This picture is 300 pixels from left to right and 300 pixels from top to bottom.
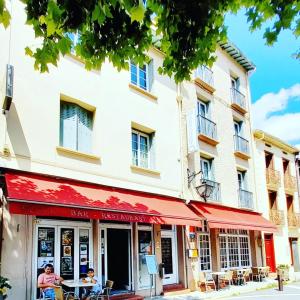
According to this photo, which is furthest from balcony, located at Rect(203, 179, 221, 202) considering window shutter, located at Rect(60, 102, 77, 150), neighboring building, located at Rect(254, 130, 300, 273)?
window shutter, located at Rect(60, 102, 77, 150)

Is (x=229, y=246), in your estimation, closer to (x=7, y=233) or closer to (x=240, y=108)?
(x=240, y=108)

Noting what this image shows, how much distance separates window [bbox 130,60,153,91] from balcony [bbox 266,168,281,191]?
12051 mm

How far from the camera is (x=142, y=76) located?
17.1 meters

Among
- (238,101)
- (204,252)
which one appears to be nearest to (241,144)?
(238,101)

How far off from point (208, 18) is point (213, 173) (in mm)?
14149

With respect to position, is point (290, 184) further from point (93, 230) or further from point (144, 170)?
point (93, 230)

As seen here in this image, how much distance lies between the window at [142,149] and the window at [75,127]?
238cm

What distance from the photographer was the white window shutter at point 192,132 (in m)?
17.9

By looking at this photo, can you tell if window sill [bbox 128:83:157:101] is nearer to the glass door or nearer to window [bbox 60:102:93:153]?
window [bbox 60:102:93:153]

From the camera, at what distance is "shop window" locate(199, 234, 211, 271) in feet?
59.6

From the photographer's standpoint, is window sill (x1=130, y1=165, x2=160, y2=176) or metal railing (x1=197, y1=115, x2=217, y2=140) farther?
metal railing (x1=197, y1=115, x2=217, y2=140)

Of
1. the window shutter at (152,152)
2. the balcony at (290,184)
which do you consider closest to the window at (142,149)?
the window shutter at (152,152)

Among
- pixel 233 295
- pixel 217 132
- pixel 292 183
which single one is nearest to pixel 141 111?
pixel 217 132

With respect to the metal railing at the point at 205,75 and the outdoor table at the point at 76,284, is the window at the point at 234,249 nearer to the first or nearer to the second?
the metal railing at the point at 205,75
